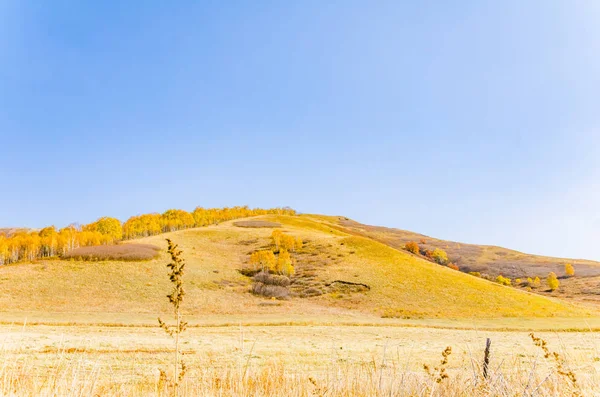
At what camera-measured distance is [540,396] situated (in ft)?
21.6

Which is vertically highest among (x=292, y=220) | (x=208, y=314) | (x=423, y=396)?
(x=292, y=220)

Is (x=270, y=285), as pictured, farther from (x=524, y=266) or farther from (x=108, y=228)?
(x=524, y=266)

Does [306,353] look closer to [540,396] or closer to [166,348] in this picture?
[166,348]

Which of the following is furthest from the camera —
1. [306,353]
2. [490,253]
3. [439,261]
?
[490,253]

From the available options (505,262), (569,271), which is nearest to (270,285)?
(569,271)

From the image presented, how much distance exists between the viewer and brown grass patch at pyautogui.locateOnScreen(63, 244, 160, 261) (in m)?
85.0

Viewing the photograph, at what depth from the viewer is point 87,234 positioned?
353 ft

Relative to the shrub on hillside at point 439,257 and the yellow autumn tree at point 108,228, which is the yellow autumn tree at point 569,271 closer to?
the shrub on hillside at point 439,257

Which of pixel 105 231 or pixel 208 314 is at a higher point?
pixel 105 231

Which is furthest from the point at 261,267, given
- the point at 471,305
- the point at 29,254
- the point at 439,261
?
the point at 439,261

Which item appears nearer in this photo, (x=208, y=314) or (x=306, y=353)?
(x=306, y=353)

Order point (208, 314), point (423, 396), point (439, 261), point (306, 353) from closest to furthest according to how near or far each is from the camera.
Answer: point (423, 396)
point (306, 353)
point (208, 314)
point (439, 261)

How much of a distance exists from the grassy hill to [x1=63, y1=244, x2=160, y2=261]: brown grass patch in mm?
2016

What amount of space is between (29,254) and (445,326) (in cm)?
9353
